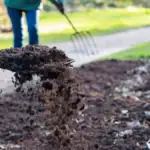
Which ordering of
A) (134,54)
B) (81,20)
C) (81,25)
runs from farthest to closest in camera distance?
(81,20), (81,25), (134,54)

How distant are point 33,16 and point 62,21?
1978 cm

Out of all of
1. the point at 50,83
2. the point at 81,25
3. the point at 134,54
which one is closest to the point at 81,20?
the point at 81,25

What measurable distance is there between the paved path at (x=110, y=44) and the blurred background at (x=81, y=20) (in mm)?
999

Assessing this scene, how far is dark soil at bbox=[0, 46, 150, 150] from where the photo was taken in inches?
217

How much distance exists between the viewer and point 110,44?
19.3m

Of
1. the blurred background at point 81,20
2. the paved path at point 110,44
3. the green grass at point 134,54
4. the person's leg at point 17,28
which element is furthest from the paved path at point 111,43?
the person's leg at point 17,28

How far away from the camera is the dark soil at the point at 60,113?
5.52m

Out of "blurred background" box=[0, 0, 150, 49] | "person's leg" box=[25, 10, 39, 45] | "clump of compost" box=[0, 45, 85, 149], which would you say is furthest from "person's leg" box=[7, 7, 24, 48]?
"blurred background" box=[0, 0, 150, 49]

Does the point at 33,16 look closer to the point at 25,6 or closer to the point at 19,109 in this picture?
the point at 25,6

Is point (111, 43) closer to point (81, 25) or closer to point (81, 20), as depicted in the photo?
point (81, 25)

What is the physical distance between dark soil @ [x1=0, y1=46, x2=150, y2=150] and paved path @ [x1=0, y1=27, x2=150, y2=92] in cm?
473

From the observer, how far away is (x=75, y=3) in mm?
37750

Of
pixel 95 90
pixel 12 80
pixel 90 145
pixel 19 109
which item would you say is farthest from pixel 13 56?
pixel 95 90

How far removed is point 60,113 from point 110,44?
13653 millimetres
